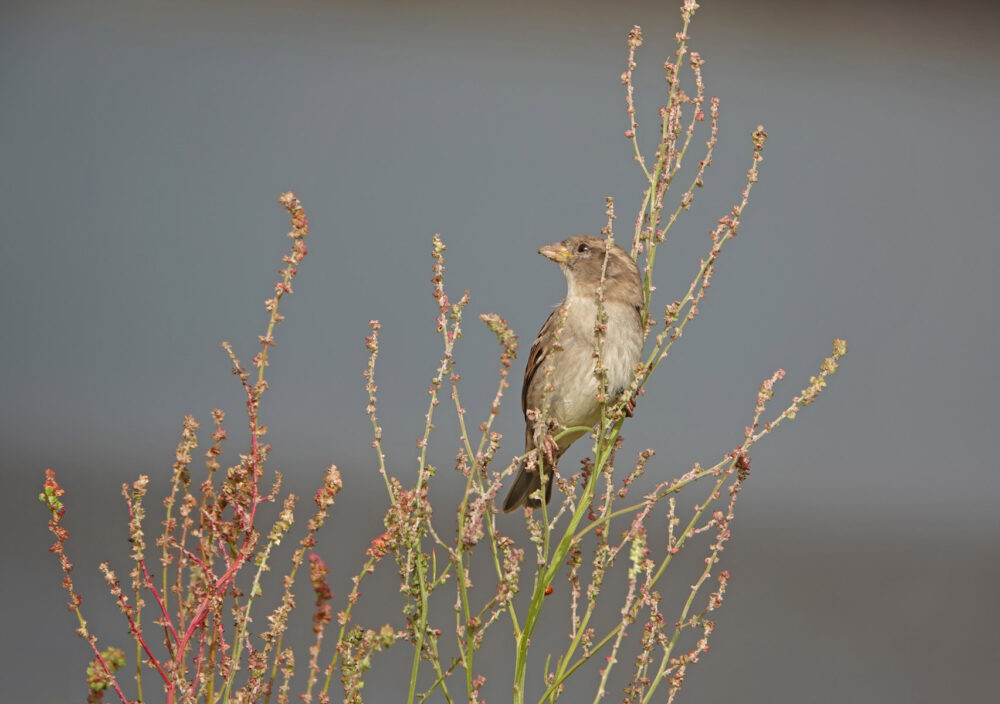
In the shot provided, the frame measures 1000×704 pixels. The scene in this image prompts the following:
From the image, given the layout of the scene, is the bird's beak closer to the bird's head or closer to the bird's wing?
the bird's head

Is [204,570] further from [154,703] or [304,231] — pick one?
[154,703]

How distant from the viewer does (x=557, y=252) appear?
6.46 ft

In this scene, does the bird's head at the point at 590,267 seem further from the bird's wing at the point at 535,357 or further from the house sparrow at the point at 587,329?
the bird's wing at the point at 535,357

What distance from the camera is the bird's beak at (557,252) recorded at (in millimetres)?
1956

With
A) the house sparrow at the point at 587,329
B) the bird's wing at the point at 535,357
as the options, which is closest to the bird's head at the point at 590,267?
the house sparrow at the point at 587,329

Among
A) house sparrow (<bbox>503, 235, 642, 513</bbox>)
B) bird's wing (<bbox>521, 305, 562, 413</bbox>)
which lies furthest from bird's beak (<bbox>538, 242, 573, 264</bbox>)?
bird's wing (<bbox>521, 305, 562, 413</bbox>)

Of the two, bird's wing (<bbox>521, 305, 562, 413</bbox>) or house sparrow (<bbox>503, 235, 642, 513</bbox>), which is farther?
bird's wing (<bbox>521, 305, 562, 413</bbox>)

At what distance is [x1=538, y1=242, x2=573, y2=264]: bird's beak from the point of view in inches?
77.0

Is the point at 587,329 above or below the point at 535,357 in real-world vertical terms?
below

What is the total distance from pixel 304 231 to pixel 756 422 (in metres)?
0.51

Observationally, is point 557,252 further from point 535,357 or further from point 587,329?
point 535,357

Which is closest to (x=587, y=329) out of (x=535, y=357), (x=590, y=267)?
(x=590, y=267)

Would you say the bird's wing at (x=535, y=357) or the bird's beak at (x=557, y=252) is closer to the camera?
the bird's beak at (x=557, y=252)

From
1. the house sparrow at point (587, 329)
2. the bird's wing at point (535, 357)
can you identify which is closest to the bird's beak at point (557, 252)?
the house sparrow at point (587, 329)
